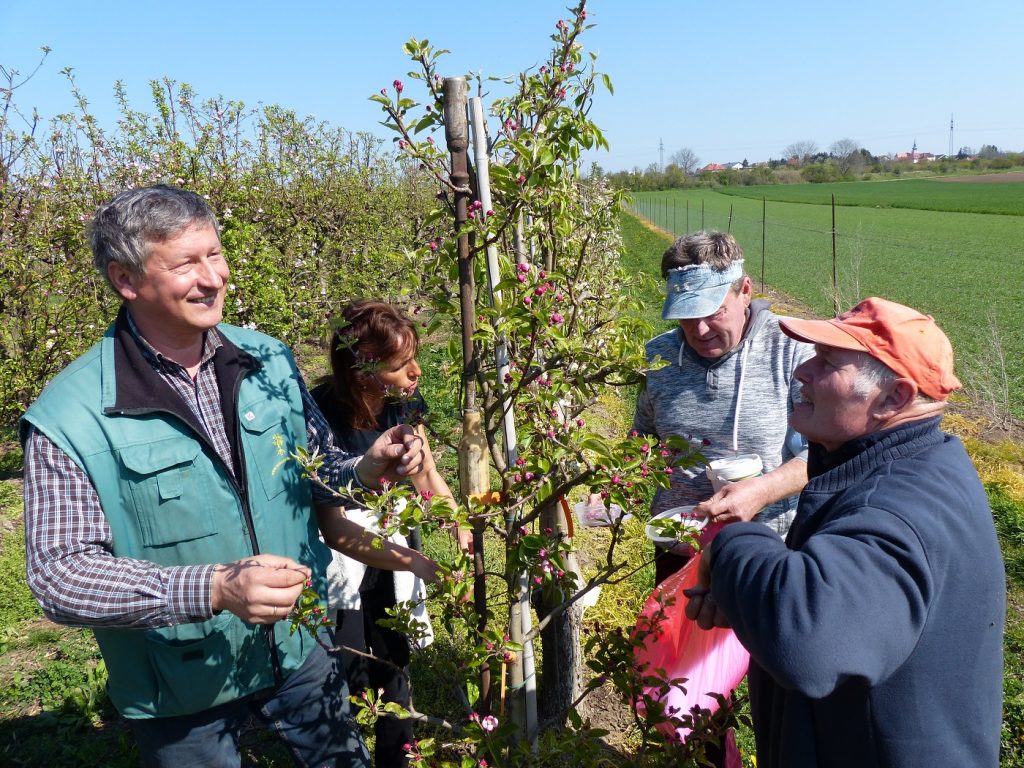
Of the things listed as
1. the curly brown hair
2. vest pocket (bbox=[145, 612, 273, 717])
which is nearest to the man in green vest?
vest pocket (bbox=[145, 612, 273, 717])

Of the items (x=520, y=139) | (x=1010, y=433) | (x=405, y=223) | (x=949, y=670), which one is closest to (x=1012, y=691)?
(x=949, y=670)

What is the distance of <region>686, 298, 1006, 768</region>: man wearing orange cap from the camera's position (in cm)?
110

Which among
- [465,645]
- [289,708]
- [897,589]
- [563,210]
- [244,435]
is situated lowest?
[289,708]

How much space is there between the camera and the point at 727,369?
2.38 metres

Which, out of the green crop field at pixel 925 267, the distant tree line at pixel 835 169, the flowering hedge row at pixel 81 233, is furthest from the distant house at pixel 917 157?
the flowering hedge row at pixel 81 233

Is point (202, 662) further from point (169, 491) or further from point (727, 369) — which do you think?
point (727, 369)

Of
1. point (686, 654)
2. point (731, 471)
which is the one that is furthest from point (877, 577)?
point (686, 654)

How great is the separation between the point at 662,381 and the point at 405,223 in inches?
486

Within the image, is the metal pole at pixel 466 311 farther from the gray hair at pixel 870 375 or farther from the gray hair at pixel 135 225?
the gray hair at pixel 870 375

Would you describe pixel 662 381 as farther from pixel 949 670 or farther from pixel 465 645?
pixel 949 670

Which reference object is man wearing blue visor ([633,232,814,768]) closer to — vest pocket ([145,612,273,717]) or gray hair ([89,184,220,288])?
vest pocket ([145,612,273,717])

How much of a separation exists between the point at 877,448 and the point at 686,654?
3.86 ft

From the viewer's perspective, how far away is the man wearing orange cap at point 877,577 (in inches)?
43.3

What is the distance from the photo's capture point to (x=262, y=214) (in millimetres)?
7723
